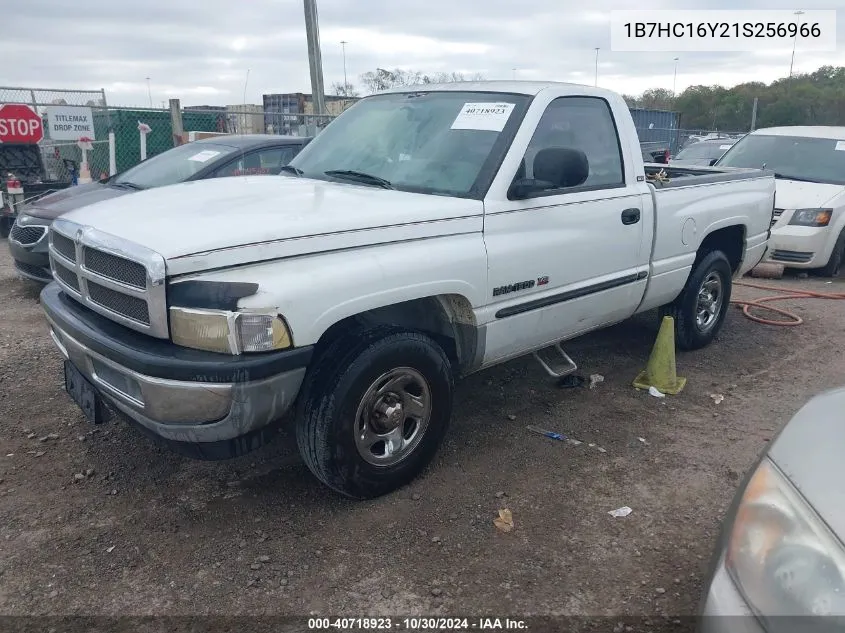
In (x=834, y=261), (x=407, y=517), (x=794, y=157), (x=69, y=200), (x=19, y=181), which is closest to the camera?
(x=407, y=517)

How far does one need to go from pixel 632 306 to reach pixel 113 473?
10.9 ft

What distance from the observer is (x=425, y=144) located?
3.91 metres

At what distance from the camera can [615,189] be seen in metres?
4.32

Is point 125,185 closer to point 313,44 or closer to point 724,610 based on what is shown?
point 313,44

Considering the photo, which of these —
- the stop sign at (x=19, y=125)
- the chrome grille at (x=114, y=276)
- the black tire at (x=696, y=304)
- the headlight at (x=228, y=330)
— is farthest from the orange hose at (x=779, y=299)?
the stop sign at (x=19, y=125)

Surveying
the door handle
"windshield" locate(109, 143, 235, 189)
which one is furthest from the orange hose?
"windshield" locate(109, 143, 235, 189)

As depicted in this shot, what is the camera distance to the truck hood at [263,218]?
2.76m

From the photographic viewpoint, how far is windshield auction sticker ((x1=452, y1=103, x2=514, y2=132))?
150 inches

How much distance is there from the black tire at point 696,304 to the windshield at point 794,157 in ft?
13.7

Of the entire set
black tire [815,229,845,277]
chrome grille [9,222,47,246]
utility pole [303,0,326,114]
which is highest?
utility pole [303,0,326,114]

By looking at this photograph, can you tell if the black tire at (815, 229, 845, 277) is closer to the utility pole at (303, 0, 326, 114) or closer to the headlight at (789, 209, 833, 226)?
the headlight at (789, 209, 833, 226)

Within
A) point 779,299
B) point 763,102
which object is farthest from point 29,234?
point 763,102

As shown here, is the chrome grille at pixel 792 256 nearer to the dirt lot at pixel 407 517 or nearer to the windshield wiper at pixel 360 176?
the dirt lot at pixel 407 517

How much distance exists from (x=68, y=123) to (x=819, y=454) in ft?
42.5
